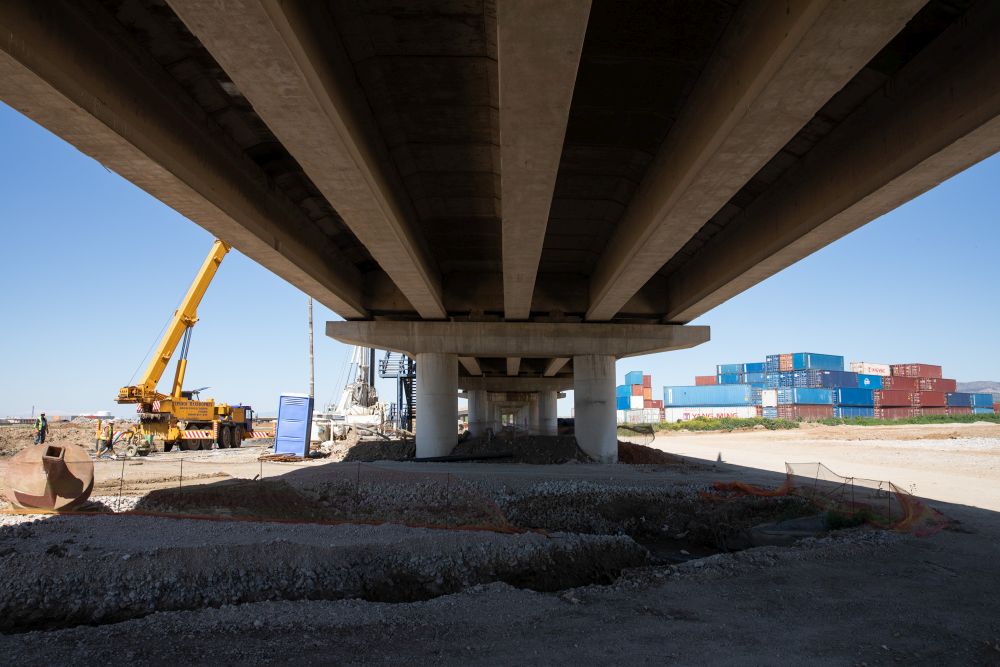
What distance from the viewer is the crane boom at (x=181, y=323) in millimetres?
28266

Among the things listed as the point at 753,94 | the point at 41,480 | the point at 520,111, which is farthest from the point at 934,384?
the point at 41,480

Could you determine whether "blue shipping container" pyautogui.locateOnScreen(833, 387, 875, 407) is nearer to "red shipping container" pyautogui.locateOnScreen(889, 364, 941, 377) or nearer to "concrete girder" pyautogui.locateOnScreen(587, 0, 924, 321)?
"red shipping container" pyautogui.locateOnScreen(889, 364, 941, 377)

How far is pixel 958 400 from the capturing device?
3735 inches

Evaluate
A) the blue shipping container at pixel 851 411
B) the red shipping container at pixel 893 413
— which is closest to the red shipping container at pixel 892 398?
the red shipping container at pixel 893 413

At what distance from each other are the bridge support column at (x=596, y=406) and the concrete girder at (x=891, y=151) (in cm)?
932

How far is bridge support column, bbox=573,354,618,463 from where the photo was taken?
22.1m

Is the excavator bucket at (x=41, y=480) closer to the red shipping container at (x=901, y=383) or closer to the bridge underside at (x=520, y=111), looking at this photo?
the bridge underside at (x=520, y=111)

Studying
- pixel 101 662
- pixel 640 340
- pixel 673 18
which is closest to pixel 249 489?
pixel 101 662

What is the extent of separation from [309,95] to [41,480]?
917 centimetres

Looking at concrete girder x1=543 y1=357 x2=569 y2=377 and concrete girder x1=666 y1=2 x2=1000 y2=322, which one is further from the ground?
concrete girder x1=666 y1=2 x2=1000 y2=322

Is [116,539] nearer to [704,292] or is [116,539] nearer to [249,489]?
[249,489]

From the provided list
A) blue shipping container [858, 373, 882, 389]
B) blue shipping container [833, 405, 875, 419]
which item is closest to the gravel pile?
blue shipping container [833, 405, 875, 419]

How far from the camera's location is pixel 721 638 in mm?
5910

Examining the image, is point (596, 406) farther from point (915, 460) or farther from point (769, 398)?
point (769, 398)
